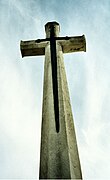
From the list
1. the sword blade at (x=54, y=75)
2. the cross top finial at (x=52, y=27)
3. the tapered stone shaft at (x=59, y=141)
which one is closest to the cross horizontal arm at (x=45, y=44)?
the sword blade at (x=54, y=75)

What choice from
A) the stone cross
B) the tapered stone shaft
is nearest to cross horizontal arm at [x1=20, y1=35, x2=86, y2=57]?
the stone cross

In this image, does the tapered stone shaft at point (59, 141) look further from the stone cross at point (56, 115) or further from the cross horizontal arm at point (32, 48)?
the cross horizontal arm at point (32, 48)

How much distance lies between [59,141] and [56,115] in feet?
2.02

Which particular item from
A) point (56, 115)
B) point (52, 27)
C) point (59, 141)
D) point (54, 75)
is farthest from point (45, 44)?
point (59, 141)

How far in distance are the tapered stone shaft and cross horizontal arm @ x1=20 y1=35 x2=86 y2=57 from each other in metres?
1.53

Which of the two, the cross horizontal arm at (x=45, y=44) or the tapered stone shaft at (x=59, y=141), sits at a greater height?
the cross horizontal arm at (x=45, y=44)

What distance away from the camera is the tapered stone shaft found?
4.64m

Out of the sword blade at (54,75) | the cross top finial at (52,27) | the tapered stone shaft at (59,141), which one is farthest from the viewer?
the cross top finial at (52,27)

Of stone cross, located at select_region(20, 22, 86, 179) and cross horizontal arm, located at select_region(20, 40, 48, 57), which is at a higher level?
cross horizontal arm, located at select_region(20, 40, 48, 57)

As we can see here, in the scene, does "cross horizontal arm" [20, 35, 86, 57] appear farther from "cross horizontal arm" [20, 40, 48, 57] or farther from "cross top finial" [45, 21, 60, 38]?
"cross top finial" [45, 21, 60, 38]

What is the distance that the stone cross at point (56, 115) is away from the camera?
185 inches

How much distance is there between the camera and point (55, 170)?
4641 mm

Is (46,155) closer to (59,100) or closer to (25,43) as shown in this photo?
(59,100)

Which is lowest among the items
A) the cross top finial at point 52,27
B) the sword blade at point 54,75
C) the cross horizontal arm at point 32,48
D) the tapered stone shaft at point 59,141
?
the tapered stone shaft at point 59,141
